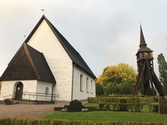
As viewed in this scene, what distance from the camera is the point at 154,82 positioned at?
94.8 feet

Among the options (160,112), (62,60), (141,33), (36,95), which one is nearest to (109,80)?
(141,33)

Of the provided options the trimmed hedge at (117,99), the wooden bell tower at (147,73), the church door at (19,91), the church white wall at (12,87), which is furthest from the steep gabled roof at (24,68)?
the wooden bell tower at (147,73)

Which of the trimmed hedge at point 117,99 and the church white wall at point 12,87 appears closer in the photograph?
the trimmed hedge at point 117,99

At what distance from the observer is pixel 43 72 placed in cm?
1902

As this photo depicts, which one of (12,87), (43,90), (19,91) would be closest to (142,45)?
(43,90)

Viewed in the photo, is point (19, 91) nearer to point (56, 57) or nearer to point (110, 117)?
point (56, 57)

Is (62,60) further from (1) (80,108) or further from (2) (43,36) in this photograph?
(1) (80,108)

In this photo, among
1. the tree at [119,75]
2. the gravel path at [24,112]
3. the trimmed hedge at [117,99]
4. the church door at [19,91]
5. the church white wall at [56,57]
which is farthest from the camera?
the tree at [119,75]

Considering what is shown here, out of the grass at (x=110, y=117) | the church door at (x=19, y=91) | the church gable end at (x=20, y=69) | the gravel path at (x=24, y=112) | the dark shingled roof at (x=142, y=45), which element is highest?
the dark shingled roof at (x=142, y=45)

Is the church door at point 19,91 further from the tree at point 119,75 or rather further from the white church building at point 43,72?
the tree at point 119,75

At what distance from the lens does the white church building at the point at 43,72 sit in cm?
1747

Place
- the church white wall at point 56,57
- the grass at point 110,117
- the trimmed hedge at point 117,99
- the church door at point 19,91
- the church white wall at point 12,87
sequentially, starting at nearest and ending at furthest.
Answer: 1. the grass at point 110,117
2. the trimmed hedge at point 117,99
3. the church white wall at point 12,87
4. the church door at point 19,91
5. the church white wall at point 56,57

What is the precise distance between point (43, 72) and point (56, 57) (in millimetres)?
3804

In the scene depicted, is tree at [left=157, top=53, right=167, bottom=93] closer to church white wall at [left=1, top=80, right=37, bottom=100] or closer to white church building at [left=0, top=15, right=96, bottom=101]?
white church building at [left=0, top=15, right=96, bottom=101]
